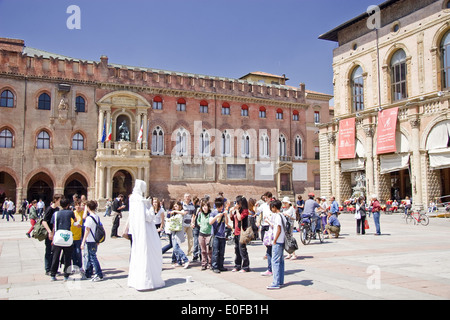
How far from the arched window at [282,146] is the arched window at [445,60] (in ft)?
69.0

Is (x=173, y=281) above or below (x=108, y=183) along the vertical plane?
below

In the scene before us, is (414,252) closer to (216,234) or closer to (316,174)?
(216,234)

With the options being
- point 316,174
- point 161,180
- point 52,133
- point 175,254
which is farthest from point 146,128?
point 175,254

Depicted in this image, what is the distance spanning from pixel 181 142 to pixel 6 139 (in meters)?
15.7

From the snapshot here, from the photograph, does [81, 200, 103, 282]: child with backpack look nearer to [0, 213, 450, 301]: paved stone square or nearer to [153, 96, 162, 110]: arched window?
[0, 213, 450, 301]: paved stone square

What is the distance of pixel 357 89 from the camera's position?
35.0 meters

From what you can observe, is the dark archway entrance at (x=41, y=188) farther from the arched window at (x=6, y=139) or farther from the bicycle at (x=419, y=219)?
the bicycle at (x=419, y=219)

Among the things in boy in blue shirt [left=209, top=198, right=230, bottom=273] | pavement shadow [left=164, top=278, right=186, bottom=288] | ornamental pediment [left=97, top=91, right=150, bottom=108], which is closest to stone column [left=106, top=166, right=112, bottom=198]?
ornamental pediment [left=97, top=91, right=150, bottom=108]

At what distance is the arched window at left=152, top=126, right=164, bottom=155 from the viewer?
40500mm

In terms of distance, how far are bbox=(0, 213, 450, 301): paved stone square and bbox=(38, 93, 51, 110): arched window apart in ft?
85.7

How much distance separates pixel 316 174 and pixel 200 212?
39918 mm

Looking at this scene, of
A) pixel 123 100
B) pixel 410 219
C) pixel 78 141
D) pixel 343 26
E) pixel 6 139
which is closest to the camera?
pixel 410 219

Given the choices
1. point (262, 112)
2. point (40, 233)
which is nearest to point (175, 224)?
point (40, 233)

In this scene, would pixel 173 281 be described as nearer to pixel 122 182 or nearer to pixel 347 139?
pixel 347 139
